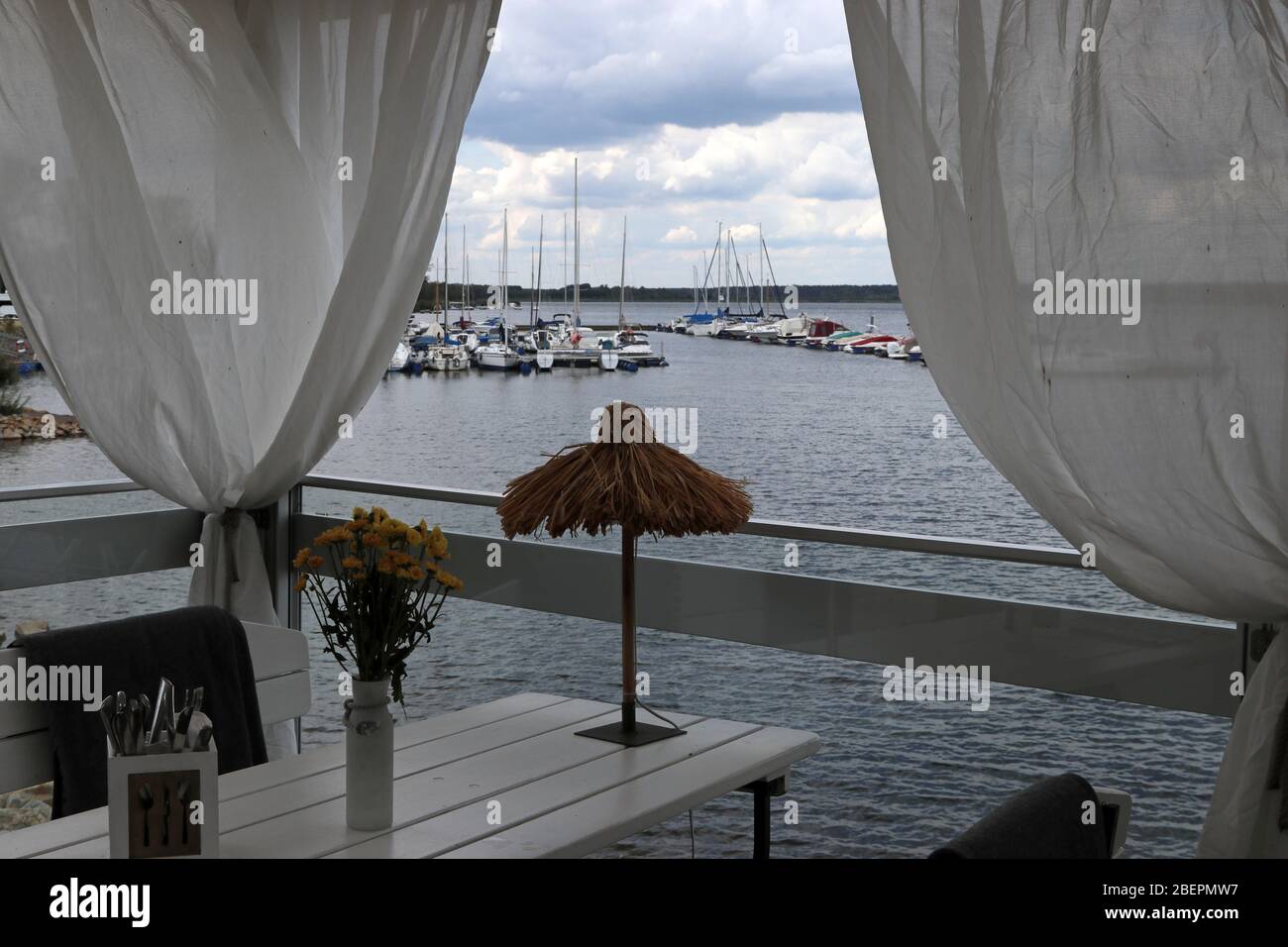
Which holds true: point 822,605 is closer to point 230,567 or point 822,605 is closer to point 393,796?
point 393,796

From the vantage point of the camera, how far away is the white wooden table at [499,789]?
1729mm

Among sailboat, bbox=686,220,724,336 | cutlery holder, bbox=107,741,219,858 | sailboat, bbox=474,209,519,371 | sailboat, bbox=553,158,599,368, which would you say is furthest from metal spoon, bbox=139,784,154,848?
sailboat, bbox=553,158,599,368

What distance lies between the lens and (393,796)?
190cm

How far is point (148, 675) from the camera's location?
227cm

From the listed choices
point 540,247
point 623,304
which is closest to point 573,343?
point 623,304

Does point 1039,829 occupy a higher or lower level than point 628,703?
higher

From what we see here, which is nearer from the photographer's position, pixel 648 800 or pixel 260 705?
pixel 648 800

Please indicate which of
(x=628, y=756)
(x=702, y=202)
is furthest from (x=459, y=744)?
(x=702, y=202)

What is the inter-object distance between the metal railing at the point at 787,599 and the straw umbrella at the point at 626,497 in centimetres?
53

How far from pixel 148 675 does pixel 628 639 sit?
878mm

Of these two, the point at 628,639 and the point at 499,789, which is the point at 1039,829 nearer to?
the point at 499,789

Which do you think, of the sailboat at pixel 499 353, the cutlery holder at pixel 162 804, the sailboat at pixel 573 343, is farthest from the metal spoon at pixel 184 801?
the sailboat at pixel 573 343

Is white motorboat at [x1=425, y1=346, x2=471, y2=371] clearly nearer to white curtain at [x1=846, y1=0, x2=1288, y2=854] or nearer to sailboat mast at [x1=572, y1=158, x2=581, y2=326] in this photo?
sailboat mast at [x1=572, y1=158, x2=581, y2=326]

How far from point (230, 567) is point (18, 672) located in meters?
1.69
